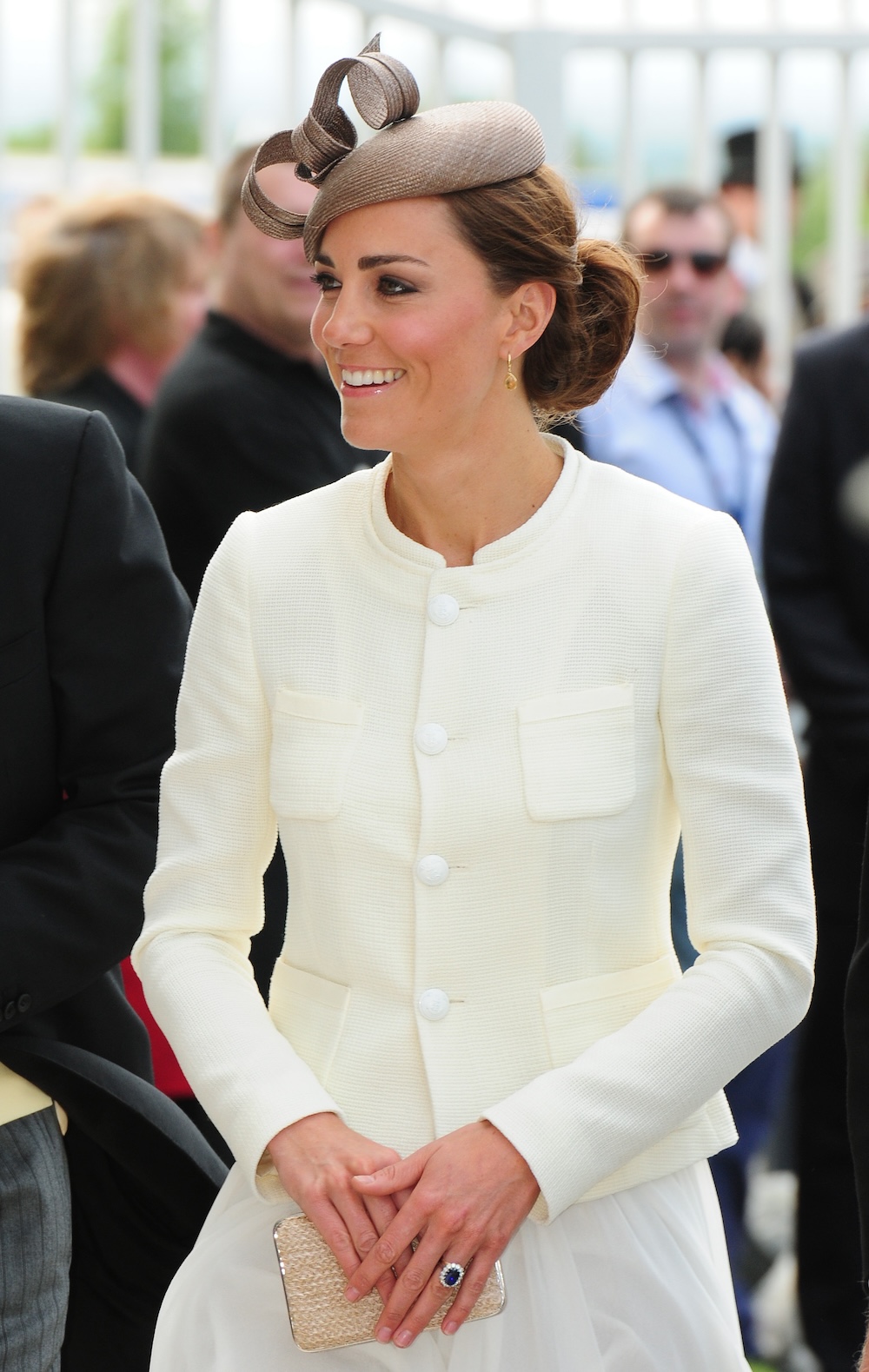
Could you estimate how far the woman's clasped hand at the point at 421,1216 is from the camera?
1781 mm

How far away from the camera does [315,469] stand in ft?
11.3

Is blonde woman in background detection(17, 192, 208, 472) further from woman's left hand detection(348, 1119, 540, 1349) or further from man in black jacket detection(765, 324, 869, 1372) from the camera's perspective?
woman's left hand detection(348, 1119, 540, 1349)

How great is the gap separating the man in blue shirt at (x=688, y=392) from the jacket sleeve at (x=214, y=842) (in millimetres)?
2232

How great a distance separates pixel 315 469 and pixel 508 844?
1658mm

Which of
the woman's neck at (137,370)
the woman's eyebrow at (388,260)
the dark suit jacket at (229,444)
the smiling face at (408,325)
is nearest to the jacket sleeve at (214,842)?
the smiling face at (408,325)

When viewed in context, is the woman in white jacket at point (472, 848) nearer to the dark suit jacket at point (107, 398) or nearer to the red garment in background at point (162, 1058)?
the red garment in background at point (162, 1058)

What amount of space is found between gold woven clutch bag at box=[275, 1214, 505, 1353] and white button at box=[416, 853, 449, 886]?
342 mm

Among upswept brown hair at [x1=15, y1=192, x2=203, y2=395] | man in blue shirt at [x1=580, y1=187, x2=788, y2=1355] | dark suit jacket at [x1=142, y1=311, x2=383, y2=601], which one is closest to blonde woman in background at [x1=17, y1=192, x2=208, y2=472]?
upswept brown hair at [x1=15, y1=192, x2=203, y2=395]

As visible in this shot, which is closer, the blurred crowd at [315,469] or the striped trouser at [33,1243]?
the striped trouser at [33,1243]

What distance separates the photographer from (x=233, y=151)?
3.90m

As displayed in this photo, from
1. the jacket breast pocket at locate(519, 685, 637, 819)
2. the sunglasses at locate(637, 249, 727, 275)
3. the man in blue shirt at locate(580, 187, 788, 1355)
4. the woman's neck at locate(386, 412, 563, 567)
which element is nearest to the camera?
the jacket breast pocket at locate(519, 685, 637, 819)

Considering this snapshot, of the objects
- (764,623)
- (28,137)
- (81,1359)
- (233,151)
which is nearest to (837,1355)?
(81,1359)

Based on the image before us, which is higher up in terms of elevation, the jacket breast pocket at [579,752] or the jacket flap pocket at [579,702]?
the jacket flap pocket at [579,702]

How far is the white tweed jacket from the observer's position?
1866mm
